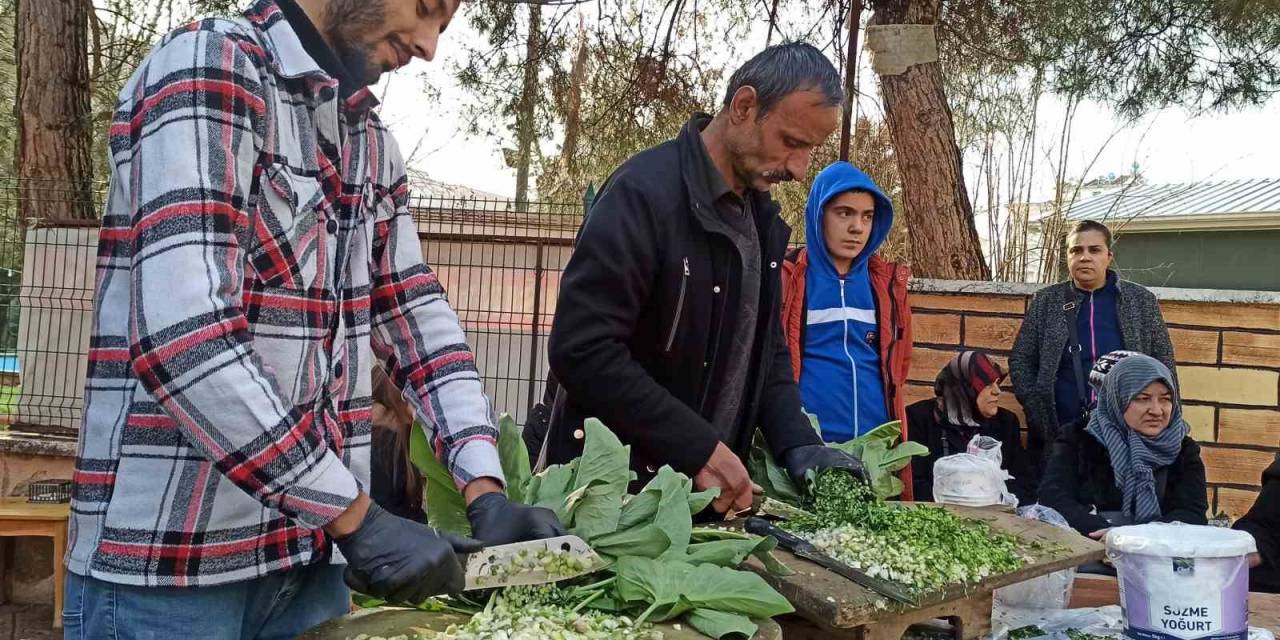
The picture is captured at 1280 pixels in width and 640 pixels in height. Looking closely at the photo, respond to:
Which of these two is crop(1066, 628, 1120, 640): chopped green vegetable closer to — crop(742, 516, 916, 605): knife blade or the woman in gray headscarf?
crop(742, 516, 916, 605): knife blade

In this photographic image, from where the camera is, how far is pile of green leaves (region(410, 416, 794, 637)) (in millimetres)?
1549

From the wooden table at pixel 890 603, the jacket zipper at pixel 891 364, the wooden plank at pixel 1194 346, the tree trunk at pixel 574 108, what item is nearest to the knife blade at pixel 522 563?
the wooden table at pixel 890 603

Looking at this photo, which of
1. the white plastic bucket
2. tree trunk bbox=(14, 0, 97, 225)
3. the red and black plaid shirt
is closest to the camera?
the red and black plaid shirt

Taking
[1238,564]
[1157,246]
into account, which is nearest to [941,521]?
[1238,564]

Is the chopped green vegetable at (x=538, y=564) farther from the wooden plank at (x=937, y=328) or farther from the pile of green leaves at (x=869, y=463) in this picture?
the wooden plank at (x=937, y=328)

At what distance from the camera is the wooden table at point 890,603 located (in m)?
1.83

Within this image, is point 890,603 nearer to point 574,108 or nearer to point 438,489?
point 438,489

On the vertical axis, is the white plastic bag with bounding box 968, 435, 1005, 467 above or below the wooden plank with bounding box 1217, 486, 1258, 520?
above

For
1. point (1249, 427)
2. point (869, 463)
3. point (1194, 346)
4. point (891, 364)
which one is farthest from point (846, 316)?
point (1249, 427)

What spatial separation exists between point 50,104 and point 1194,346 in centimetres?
701

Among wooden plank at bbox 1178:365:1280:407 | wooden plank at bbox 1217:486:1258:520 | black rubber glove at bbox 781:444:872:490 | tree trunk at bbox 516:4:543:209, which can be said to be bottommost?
wooden plank at bbox 1217:486:1258:520

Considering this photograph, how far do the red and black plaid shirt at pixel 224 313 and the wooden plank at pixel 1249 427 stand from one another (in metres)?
5.05

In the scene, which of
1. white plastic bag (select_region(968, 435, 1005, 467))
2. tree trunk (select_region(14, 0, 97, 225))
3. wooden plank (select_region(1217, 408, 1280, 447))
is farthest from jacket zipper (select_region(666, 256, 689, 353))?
tree trunk (select_region(14, 0, 97, 225))

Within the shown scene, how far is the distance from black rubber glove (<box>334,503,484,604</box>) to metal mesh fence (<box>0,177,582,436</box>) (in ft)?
15.1
